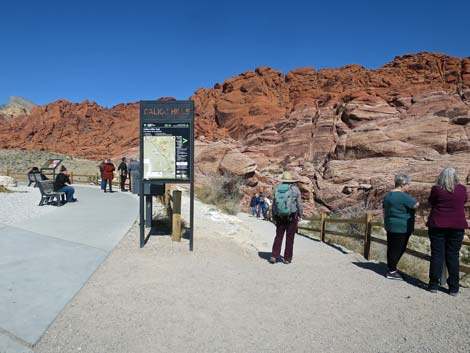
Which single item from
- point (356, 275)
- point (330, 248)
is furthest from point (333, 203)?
point (356, 275)

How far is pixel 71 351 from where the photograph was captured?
10.4 feet

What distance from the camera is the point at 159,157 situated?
21.5 feet

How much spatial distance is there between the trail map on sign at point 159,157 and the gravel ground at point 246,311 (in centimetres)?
146

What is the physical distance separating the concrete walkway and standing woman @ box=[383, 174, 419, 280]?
14.9 feet

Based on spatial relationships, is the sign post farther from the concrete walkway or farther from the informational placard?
the concrete walkway

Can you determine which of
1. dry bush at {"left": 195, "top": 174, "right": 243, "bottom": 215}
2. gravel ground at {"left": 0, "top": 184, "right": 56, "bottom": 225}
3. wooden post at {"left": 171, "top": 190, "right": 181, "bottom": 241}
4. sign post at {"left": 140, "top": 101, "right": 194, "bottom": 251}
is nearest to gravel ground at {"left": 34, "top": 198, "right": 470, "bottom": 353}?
wooden post at {"left": 171, "top": 190, "right": 181, "bottom": 241}

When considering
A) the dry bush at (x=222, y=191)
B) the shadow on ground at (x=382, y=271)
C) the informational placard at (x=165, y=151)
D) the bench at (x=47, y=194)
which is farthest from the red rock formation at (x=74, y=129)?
the shadow on ground at (x=382, y=271)

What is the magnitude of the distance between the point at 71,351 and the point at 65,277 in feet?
5.91

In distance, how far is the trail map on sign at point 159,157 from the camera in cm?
652

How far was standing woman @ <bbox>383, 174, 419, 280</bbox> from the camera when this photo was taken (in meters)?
5.32

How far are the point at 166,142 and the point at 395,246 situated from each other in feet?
14.0

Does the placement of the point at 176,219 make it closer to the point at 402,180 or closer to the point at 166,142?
the point at 166,142

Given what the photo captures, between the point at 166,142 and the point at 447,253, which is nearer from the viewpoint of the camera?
the point at 447,253

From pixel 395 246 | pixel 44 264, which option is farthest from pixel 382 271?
pixel 44 264
